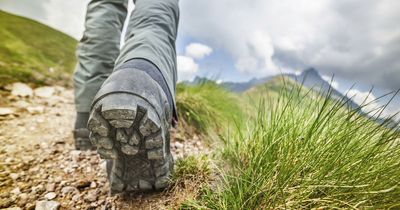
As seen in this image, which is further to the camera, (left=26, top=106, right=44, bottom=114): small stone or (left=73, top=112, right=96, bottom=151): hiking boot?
(left=26, top=106, right=44, bottom=114): small stone

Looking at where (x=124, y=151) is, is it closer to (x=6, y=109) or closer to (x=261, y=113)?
(x=261, y=113)

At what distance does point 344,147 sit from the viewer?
3.92ft

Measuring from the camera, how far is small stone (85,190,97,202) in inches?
58.1

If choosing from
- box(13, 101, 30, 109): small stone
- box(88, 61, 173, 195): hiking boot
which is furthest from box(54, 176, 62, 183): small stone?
box(13, 101, 30, 109): small stone

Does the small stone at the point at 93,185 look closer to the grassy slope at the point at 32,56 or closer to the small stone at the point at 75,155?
the small stone at the point at 75,155

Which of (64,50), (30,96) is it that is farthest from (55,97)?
(64,50)

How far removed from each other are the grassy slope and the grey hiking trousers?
2.26 meters

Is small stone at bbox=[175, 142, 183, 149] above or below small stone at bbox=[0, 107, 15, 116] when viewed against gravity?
below

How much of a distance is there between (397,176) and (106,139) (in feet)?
3.35

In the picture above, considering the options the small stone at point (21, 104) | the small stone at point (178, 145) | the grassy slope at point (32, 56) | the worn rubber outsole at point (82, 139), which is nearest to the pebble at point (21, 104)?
the small stone at point (21, 104)

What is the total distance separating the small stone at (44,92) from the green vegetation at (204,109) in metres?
1.67

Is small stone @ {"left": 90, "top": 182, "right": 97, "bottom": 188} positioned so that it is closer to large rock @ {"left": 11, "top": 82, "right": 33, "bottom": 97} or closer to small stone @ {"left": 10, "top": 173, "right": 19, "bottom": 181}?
small stone @ {"left": 10, "top": 173, "right": 19, "bottom": 181}

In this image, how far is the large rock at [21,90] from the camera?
356 centimetres

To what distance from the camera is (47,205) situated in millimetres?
1387
